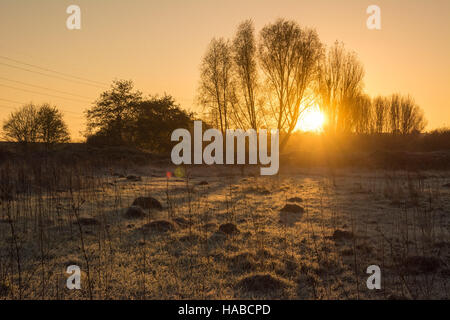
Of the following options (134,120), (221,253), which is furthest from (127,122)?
(221,253)

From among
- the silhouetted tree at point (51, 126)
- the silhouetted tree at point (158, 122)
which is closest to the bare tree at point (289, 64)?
the silhouetted tree at point (158, 122)

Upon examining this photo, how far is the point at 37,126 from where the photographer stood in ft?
105

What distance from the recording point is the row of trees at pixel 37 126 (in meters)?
31.7

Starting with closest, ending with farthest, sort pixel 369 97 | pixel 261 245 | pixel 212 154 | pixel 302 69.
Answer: pixel 261 245 → pixel 302 69 → pixel 212 154 → pixel 369 97

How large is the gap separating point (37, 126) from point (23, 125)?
86.4 inches

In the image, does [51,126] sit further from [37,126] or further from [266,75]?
[266,75]

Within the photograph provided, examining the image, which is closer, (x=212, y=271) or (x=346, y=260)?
(x=212, y=271)

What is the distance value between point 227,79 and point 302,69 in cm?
508

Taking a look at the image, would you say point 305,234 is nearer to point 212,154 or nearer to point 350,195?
point 350,195

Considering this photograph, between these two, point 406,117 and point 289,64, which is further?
point 406,117

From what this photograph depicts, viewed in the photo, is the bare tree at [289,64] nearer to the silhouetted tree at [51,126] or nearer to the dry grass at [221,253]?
the dry grass at [221,253]

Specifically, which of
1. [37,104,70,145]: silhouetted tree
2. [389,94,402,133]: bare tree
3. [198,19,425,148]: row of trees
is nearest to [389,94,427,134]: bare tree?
[389,94,402,133]: bare tree

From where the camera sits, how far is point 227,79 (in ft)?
70.3
